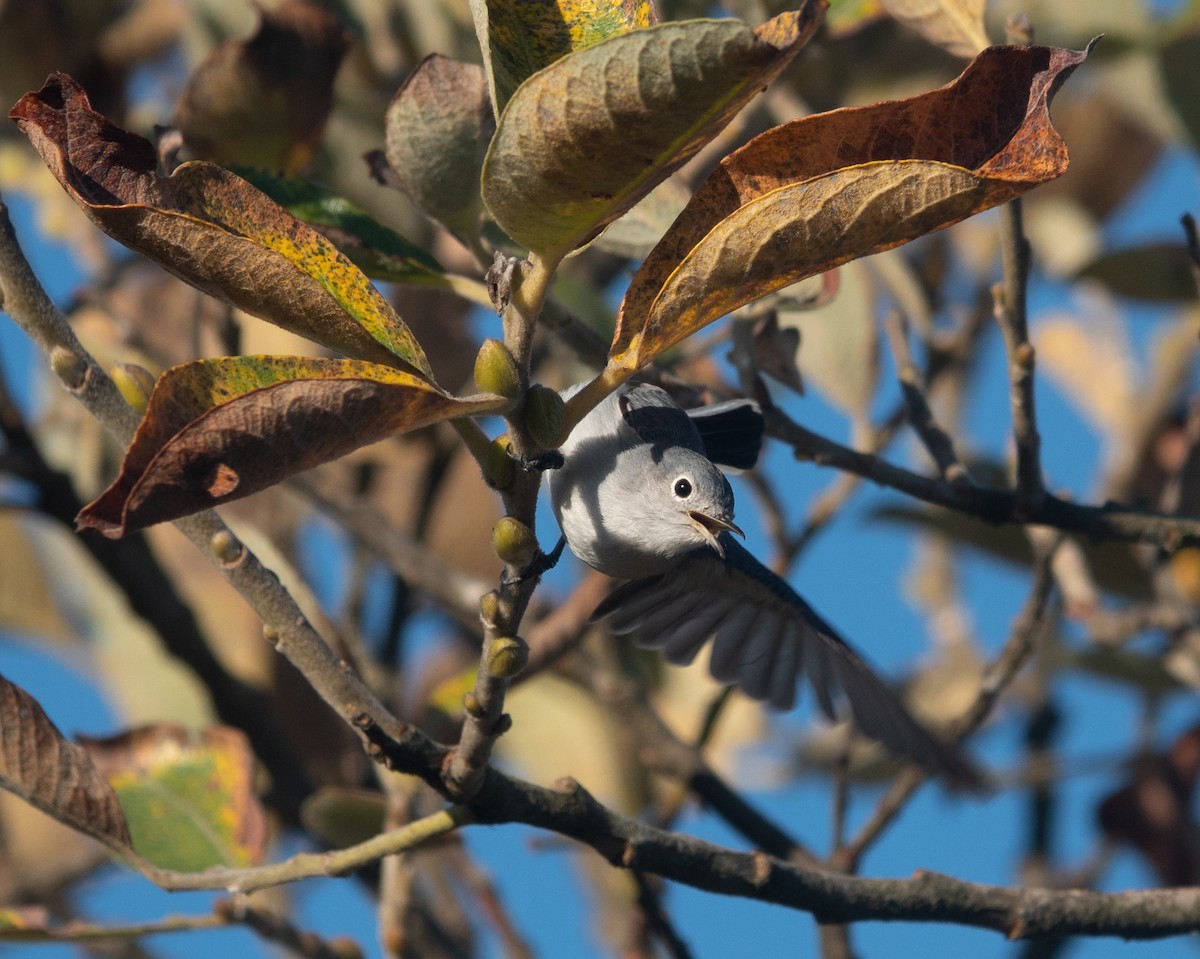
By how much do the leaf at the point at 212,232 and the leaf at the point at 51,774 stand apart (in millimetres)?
593

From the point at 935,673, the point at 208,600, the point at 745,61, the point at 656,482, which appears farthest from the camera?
the point at 935,673

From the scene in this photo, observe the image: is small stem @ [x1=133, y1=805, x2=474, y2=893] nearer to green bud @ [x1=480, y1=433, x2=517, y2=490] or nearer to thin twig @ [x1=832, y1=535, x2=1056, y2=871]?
green bud @ [x1=480, y1=433, x2=517, y2=490]

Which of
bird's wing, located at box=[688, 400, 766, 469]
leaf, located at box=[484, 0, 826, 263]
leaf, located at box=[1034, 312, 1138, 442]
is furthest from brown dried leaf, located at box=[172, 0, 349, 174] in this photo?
leaf, located at box=[1034, 312, 1138, 442]

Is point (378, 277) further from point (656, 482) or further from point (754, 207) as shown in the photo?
point (754, 207)

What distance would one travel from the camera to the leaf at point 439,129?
1.40 m

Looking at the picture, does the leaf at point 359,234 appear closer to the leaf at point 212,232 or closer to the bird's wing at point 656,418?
the bird's wing at point 656,418

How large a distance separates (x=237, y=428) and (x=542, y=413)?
25 centimetres

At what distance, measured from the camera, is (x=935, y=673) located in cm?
349

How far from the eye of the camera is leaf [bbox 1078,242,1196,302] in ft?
8.36

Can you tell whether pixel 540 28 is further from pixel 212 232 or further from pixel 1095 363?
pixel 1095 363

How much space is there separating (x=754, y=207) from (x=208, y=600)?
251 cm

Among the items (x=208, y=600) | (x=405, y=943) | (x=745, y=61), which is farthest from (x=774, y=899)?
(x=208, y=600)

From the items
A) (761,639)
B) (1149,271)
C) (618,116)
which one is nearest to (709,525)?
(618,116)

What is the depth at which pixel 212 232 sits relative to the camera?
92 cm
